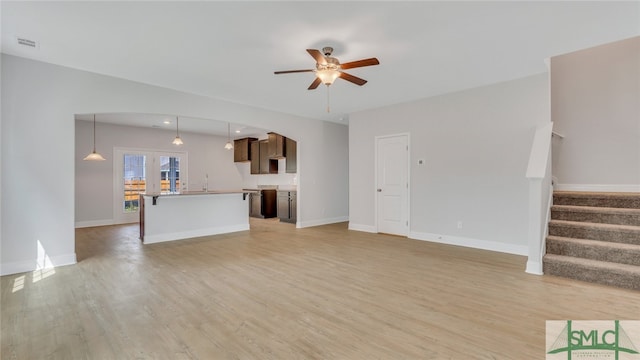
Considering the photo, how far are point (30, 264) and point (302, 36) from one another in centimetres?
455

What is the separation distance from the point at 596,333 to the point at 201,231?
6094 millimetres

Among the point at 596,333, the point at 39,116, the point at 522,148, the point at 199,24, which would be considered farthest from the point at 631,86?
the point at 39,116

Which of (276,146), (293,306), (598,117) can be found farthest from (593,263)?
(276,146)

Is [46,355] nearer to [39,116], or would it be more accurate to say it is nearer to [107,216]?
[39,116]

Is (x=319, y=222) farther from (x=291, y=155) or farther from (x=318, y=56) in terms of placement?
(x=318, y=56)

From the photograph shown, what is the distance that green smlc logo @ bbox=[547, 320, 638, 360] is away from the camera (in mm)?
2059

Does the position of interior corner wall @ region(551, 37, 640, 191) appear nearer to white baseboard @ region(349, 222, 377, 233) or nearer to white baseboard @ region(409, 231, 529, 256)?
white baseboard @ region(409, 231, 529, 256)

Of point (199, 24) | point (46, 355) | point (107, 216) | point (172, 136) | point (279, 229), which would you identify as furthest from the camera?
point (172, 136)

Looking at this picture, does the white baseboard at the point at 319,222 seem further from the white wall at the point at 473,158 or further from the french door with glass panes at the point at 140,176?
the french door with glass panes at the point at 140,176

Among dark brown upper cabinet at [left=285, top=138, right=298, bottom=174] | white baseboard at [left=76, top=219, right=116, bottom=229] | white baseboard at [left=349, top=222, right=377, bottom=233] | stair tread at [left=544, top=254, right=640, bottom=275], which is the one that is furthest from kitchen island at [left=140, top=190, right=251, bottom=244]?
stair tread at [left=544, top=254, right=640, bottom=275]

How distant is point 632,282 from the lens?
306 centimetres

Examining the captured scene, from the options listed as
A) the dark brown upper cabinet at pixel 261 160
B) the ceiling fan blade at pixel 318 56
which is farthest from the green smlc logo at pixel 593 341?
the dark brown upper cabinet at pixel 261 160

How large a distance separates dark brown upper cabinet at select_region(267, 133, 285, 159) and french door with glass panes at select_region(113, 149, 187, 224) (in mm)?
2734

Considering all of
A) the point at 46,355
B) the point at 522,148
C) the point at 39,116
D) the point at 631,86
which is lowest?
the point at 46,355
